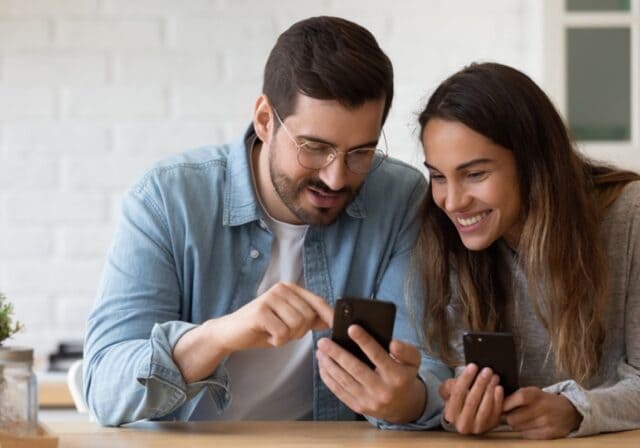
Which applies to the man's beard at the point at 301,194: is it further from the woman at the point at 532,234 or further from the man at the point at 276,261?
the woman at the point at 532,234

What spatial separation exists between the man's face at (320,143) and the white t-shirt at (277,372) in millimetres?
96

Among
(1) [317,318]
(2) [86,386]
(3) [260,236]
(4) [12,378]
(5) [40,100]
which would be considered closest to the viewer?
(4) [12,378]

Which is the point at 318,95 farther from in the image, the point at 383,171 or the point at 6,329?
the point at 6,329

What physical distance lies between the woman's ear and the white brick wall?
1.27 metres

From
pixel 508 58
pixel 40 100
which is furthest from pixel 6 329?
pixel 508 58

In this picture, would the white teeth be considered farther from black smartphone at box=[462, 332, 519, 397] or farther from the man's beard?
black smartphone at box=[462, 332, 519, 397]

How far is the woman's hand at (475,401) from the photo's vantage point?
1909mm

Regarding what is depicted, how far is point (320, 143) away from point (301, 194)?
12cm

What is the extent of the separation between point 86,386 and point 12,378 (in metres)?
0.45

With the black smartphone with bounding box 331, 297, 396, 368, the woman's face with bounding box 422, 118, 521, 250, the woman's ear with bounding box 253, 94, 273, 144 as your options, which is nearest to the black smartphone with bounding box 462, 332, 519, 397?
the black smartphone with bounding box 331, 297, 396, 368

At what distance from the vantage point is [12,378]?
5.42ft

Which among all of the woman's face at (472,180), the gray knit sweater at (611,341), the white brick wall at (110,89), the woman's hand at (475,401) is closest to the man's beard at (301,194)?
the woman's face at (472,180)

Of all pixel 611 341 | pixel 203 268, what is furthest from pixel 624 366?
pixel 203 268

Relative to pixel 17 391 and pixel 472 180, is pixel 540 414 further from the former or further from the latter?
pixel 17 391
